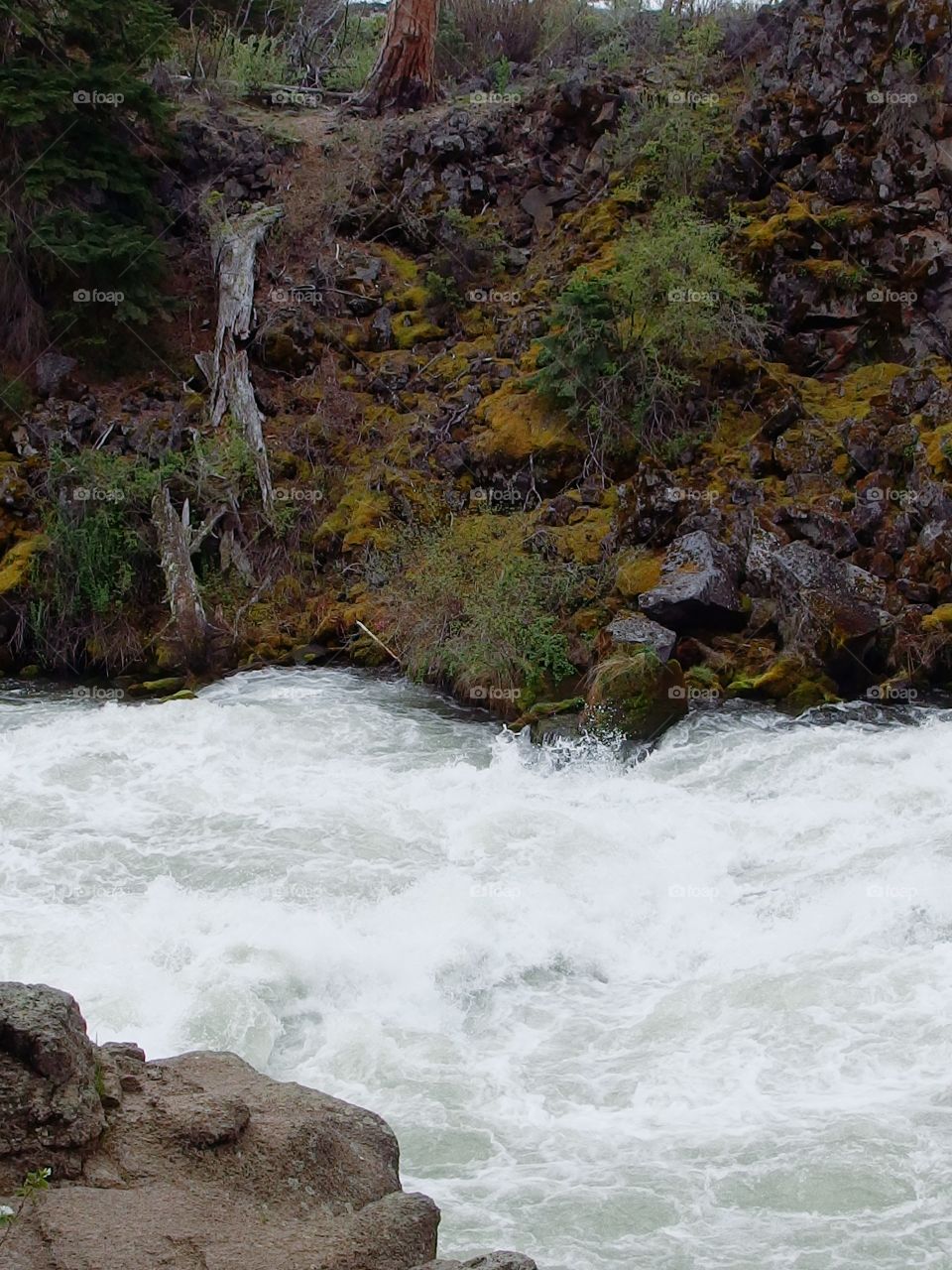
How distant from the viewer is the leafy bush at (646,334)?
14117mm

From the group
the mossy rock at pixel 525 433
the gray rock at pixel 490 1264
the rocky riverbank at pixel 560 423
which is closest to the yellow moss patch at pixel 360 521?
the rocky riverbank at pixel 560 423

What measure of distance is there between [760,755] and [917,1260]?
546 centimetres

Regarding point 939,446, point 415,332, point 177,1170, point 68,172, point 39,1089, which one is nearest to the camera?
point 39,1089

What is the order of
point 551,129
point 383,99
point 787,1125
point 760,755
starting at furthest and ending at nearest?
point 383,99
point 551,129
point 760,755
point 787,1125

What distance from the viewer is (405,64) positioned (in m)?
19.8

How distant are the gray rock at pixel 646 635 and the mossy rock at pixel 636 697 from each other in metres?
0.13

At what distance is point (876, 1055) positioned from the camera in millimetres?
6285

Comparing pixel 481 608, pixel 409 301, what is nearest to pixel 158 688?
pixel 481 608

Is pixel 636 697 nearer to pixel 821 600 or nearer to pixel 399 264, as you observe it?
pixel 821 600

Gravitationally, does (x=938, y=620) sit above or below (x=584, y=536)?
below

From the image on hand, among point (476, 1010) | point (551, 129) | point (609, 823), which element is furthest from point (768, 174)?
point (476, 1010)

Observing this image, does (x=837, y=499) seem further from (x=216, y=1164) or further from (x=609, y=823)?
(x=216, y=1164)

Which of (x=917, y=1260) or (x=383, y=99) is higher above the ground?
(x=383, y=99)

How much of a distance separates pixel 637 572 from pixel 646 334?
125 inches
